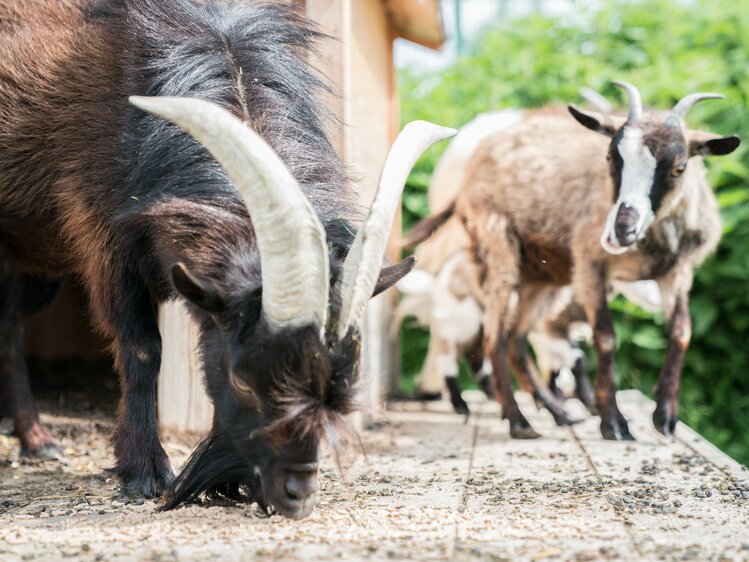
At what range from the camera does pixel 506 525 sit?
11.5 ft

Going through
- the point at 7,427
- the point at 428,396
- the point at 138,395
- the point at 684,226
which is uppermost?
the point at 684,226

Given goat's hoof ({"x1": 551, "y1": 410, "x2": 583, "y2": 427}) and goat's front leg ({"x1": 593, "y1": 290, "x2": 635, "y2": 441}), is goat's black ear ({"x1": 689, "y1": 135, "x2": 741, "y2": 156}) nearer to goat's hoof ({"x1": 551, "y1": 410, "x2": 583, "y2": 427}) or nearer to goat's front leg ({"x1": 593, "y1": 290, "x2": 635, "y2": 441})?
goat's front leg ({"x1": 593, "y1": 290, "x2": 635, "y2": 441})

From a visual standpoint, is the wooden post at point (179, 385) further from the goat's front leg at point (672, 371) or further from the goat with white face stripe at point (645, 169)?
the goat's front leg at point (672, 371)

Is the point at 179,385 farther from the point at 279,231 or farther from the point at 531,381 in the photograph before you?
the point at 279,231

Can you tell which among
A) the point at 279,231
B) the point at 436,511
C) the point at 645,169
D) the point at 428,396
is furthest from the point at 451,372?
the point at 279,231

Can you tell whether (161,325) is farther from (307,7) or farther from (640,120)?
(640,120)

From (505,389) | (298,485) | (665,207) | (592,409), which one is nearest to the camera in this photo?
(298,485)

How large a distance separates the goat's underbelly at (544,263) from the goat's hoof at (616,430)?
1.23 meters

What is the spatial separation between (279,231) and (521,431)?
3380 mm

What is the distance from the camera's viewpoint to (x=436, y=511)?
377 cm

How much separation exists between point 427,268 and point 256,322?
5722 mm

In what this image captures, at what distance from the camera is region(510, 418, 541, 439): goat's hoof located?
6211 millimetres

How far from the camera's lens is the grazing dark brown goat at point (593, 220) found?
592 cm

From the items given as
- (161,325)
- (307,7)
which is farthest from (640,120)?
(161,325)
